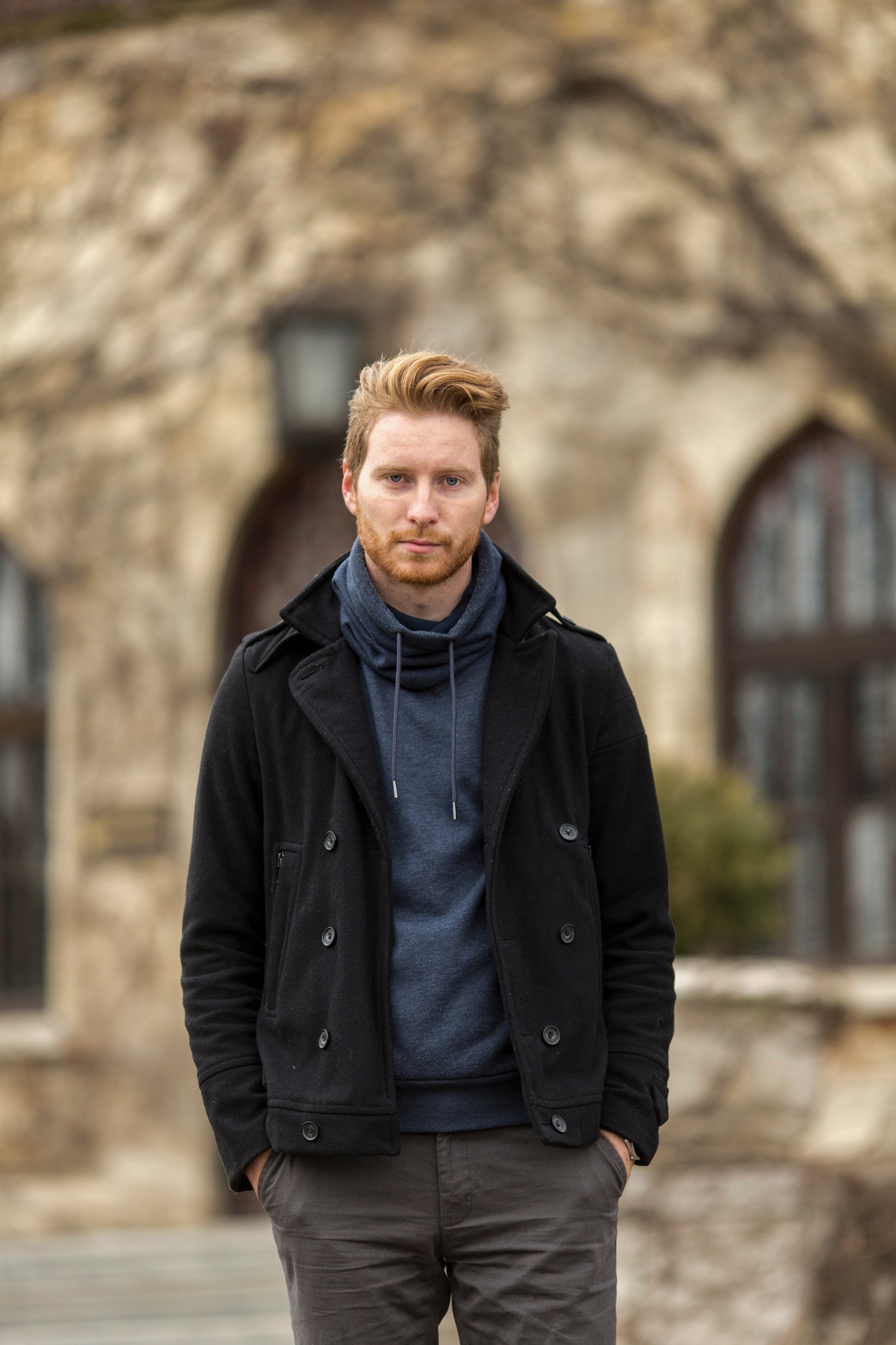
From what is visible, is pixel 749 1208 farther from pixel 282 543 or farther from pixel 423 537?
pixel 282 543

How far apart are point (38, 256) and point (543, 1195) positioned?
6.70m

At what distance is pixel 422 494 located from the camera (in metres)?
2.28

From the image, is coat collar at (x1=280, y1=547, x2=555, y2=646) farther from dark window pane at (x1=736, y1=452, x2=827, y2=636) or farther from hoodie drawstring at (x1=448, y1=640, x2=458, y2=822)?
dark window pane at (x1=736, y1=452, x2=827, y2=636)

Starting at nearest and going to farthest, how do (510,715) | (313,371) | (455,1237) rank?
(455,1237) → (510,715) → (313,371)

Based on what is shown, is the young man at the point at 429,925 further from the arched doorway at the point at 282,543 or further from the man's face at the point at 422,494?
the arched doorway at the point at 282,543

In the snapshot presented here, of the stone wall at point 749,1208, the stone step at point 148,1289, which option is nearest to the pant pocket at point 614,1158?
the stone wall at point 749,1208

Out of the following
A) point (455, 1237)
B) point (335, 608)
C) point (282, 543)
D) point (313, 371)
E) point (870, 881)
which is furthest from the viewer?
point (282, 543)

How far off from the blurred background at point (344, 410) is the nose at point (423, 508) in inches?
179

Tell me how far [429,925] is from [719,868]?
3712 mm

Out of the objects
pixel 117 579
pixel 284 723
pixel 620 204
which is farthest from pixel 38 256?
pixel 284 723

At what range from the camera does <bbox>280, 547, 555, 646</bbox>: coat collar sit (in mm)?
2393

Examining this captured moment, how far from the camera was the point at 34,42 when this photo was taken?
7.89 metres

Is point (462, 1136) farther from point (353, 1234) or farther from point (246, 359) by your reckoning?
point (246, 359)

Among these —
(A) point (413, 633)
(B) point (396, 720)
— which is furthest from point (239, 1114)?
(A) point (413, 633)
